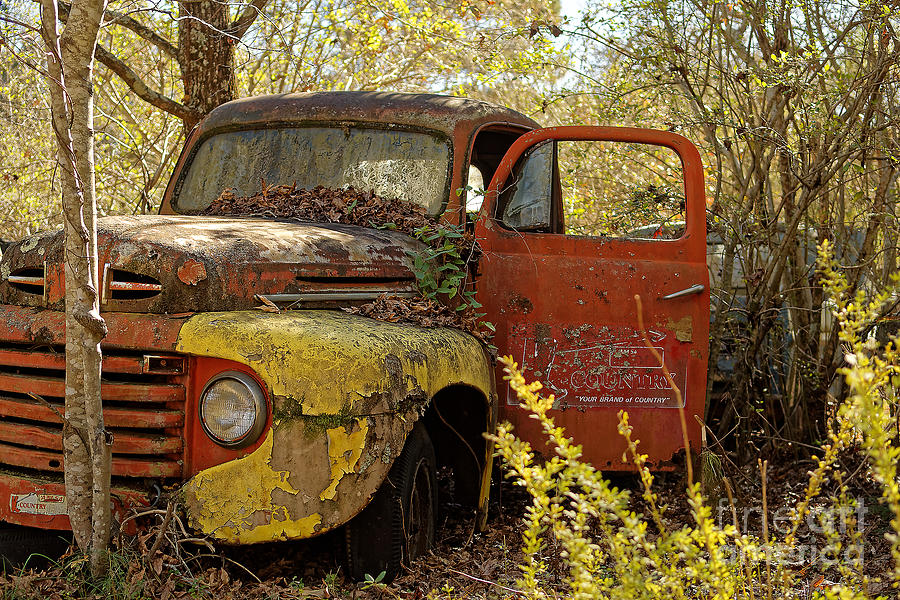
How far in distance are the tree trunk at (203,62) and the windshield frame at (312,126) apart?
2.80m

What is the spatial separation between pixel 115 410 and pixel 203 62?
516 centimetres

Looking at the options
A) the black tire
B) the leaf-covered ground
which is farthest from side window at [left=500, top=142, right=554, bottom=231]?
the black tire

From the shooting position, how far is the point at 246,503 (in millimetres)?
3094

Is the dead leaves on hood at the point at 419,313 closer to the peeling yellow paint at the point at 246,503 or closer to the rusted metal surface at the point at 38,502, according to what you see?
the peeling yellow paint at the point at 246,503

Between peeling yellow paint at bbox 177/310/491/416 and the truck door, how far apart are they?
0.98 meters

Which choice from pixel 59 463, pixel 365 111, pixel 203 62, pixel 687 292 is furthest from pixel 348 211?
pixel 203 62

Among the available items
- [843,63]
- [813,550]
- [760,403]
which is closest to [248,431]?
[813,550]

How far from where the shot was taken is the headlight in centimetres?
310

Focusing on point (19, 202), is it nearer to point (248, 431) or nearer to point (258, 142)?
point (258, 142)

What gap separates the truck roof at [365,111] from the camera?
4793 millimetres

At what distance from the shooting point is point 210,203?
4.84 metres

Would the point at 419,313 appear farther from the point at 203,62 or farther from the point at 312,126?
the point at 203,62

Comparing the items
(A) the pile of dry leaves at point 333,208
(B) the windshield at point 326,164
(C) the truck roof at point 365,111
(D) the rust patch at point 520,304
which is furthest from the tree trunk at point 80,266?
(D) the rust patch at point 520,304

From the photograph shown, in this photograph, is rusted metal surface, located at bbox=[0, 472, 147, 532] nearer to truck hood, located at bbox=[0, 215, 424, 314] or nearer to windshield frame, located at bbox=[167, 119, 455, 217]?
truck hood, located at bbox=[0, 215, 424, 314]
